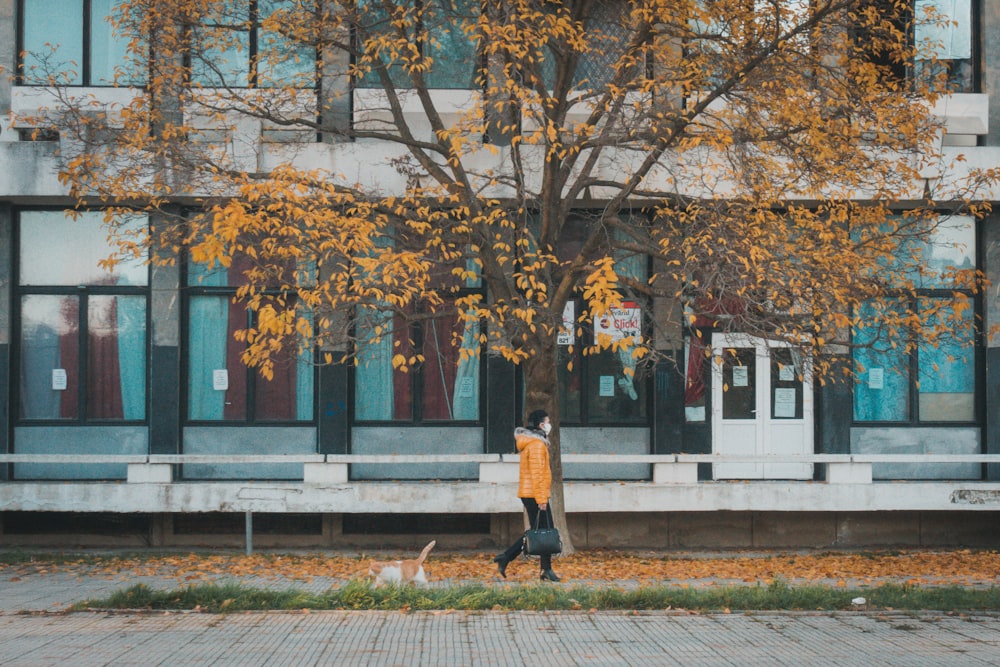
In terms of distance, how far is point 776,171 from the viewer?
13.7m

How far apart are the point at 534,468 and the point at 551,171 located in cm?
391

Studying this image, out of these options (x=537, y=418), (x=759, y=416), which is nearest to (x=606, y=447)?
(x=759, y=416)

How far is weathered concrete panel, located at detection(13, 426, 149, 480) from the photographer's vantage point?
16.4m

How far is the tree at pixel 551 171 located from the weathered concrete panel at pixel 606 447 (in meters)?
2.59

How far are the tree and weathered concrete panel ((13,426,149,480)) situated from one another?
11.8 feet

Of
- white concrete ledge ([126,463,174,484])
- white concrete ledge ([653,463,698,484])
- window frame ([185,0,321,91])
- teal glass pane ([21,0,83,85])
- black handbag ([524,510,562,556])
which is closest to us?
black handbag ([524,510,562,556])

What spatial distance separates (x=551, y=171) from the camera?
13.4m

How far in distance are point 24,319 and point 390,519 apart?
6476 mm

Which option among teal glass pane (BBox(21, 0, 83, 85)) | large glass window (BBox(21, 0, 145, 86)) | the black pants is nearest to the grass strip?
the black pants

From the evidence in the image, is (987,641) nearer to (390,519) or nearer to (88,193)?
(390,519)

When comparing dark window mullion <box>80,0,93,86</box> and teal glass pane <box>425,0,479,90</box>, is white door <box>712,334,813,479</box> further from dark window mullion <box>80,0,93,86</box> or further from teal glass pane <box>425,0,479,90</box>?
dark window mullion <box>80,0,93,86</box>

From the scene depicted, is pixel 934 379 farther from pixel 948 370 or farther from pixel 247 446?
pixel 247 446

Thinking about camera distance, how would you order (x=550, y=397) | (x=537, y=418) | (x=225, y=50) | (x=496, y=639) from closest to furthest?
(x=496, y=639), (x=537, y=418), (x=550, y=397), (x=225, y=50)

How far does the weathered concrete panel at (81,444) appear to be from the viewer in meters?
16.4
